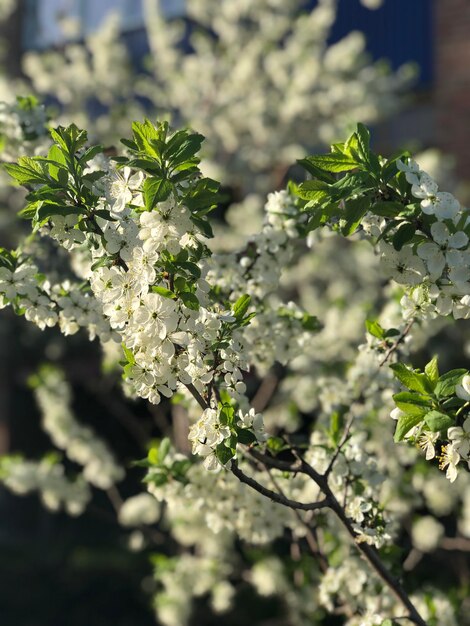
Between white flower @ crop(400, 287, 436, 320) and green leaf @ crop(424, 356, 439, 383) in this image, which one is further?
white flower @ crop(400, 287, 436, 320)

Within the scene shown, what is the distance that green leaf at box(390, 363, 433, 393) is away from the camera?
227cm

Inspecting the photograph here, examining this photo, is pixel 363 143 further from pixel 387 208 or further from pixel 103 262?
pixel 103 262

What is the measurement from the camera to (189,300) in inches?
92.7

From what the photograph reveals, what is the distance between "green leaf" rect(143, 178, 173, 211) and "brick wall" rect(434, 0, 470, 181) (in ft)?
28.7

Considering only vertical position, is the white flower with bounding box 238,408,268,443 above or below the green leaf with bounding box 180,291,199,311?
below

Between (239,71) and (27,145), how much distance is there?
20.9ft

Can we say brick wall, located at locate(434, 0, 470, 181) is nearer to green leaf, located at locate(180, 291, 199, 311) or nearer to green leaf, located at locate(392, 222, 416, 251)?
green leaf, located at locate(392, 222, 416, 251)

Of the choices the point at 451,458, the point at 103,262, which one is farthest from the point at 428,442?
the point at 103,262

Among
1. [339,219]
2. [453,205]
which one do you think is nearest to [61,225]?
[339,219]

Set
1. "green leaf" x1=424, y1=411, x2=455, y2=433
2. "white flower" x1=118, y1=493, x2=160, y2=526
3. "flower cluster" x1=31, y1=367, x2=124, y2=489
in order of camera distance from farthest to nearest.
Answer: "white flower" x1=118, y1=493, x2=160, y2=526 → "flower cluster" x1=31, y1=367, x2=124, y2=489 → "green leaf" x1=424, y1=411, x2=455, y2=433

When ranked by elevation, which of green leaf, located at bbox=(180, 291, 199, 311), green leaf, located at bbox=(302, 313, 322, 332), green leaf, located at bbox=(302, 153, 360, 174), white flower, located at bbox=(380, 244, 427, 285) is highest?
green leaf, located at bbox=(302, 313, 322, 332)

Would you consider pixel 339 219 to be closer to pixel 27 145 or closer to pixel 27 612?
pixel 27 145

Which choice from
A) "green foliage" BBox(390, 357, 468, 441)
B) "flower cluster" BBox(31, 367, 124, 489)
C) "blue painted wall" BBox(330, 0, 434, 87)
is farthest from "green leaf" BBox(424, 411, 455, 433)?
"blue painted wall" BBox(330, 0, 434, 87)

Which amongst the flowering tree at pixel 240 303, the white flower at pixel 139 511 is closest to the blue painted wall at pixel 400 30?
the white flower at pixel 139 511
